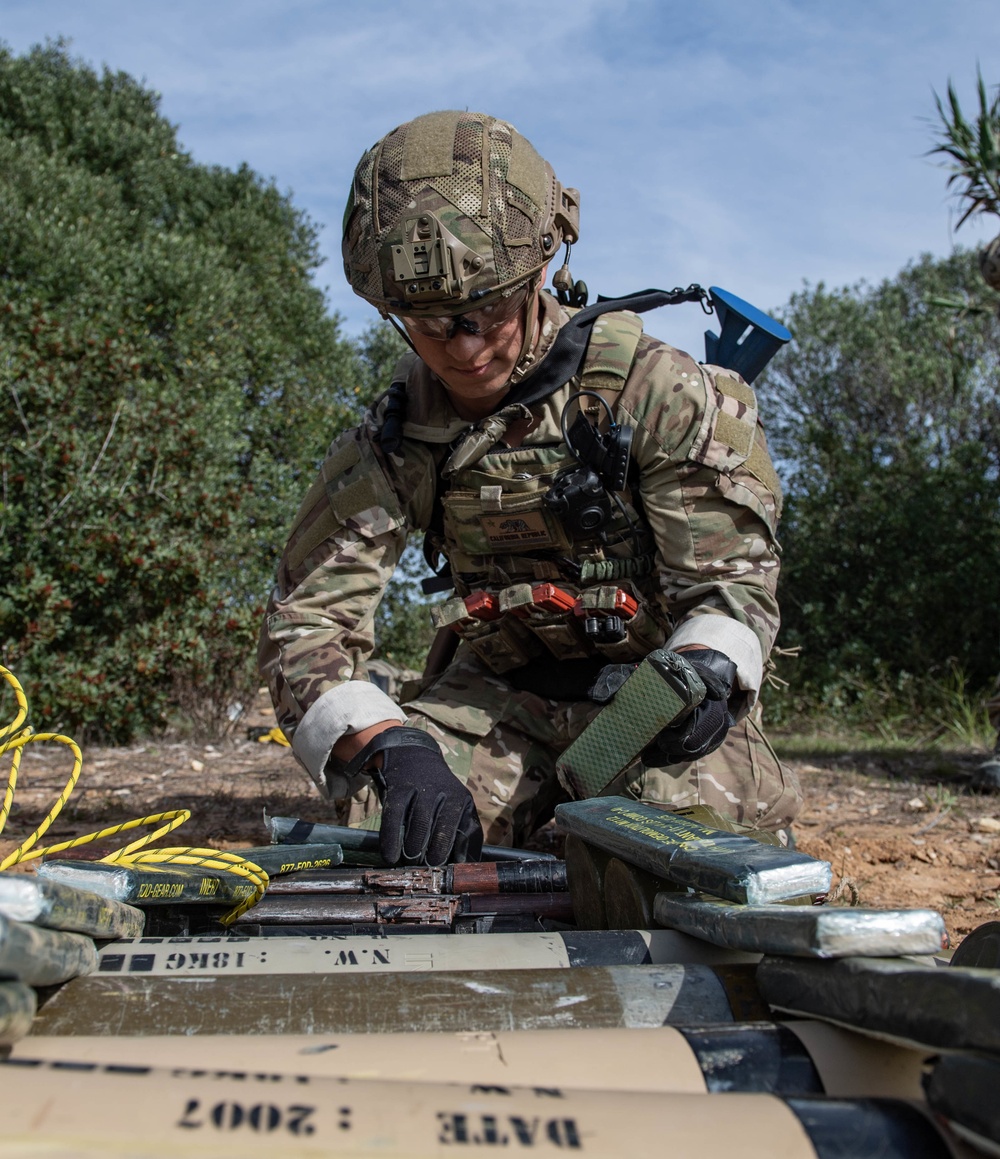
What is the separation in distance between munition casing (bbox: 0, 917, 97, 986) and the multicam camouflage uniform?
1569 millimetres

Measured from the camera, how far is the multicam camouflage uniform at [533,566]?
2990 mm

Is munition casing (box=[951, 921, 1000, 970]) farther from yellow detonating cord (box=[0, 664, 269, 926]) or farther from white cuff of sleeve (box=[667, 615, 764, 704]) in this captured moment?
white cuff of sleeve (box=[667, 615, 764, 704])

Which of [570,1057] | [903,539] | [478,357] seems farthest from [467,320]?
[903,539]

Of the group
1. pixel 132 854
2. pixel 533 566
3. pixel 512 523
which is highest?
pixel 512 523

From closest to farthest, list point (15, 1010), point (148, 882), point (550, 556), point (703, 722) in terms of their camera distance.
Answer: point (15, 1010) < point (148, 882) < point (703, 722) < point (550, 556)

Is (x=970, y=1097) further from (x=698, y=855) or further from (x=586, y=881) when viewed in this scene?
(x=586, y=881)

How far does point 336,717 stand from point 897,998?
2020 mm

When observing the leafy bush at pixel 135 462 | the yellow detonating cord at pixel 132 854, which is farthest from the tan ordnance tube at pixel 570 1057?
the leafy bush at pixel 135 462

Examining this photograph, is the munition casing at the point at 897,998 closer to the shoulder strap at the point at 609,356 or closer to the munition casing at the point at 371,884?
the munition casing at the point at 371,884

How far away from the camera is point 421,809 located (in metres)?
2.52

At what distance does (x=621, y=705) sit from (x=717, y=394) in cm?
104

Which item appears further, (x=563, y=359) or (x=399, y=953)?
(x=563, y=359)

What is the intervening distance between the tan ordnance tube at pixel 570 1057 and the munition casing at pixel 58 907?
15cm

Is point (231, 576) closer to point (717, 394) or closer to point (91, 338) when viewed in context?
point (91, 338)
